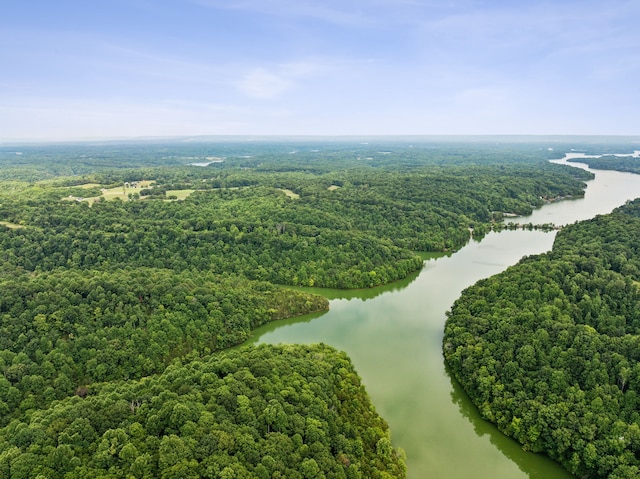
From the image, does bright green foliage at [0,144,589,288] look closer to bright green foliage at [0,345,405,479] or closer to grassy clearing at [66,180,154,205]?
grassy clearing at [66,180,154,205]

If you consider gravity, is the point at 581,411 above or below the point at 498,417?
above

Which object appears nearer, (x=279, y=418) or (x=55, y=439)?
(x=55, y=439)

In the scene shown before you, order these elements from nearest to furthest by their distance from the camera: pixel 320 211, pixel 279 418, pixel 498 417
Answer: pixel 279 418, pixel 498 417, pixel 320 211

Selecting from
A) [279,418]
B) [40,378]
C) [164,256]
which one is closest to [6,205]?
[164,256]

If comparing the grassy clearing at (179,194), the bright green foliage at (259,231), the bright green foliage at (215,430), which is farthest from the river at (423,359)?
the grassy clearing at (179,194)

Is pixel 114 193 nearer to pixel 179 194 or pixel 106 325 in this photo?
pixel 179 194

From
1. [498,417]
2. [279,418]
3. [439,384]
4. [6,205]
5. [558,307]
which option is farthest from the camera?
[6,205]

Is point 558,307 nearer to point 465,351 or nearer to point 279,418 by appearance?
point 465,351
